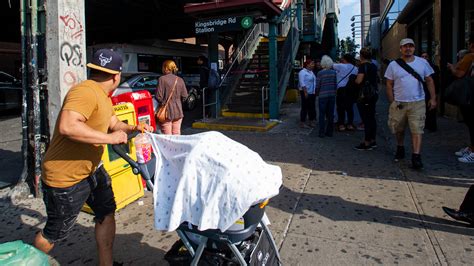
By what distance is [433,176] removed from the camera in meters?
4.98

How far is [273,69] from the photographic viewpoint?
31.2 feet

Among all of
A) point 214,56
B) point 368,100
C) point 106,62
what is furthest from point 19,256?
point 214,56

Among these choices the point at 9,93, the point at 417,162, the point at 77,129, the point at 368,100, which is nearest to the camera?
the point at 77,129

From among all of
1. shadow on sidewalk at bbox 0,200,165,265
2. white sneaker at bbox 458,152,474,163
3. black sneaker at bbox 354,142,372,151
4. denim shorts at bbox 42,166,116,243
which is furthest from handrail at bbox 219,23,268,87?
denim shorts at bbox 42,166,116,243

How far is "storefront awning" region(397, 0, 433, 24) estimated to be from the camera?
11516 millimetres

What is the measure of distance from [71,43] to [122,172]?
5.44ft

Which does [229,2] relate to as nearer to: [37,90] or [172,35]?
[37,90]

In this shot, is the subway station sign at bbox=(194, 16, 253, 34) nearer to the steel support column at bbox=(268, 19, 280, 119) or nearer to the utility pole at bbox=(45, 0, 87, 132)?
the steel support column at bbox=(268, 19, 280, 119)

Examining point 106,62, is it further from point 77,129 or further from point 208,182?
point 208,182

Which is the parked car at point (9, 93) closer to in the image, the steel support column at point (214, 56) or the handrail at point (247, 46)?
the steel support column at point (214, 56)

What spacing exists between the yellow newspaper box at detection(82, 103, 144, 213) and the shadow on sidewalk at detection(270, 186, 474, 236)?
1.63m

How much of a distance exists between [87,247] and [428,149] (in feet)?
18.1

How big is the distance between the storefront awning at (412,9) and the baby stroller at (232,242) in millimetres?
10952

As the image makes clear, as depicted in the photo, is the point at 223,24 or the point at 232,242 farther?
the point at 223,24
